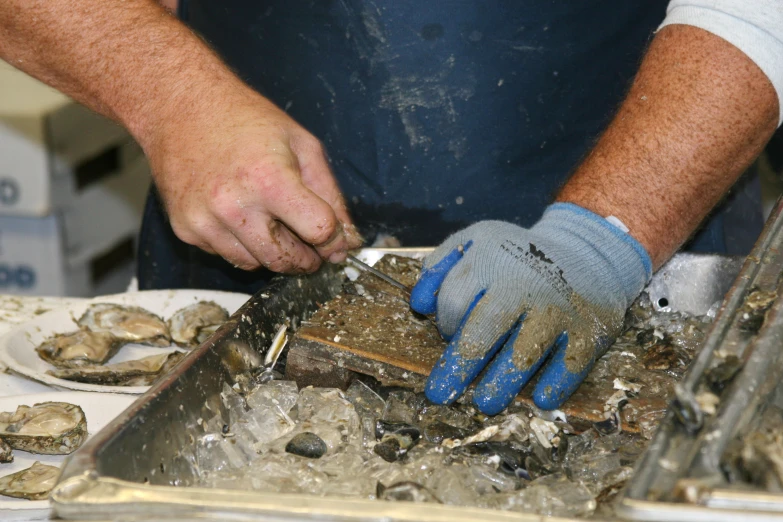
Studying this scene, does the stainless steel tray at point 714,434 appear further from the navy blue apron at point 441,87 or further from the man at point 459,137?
the navy blue apron at point 441,87

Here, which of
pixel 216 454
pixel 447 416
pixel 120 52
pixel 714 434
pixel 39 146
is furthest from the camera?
pixel 39 146

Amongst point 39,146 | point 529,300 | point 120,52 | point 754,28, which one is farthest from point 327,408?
point 39,146

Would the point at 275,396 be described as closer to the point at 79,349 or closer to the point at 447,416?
the point at 447,416

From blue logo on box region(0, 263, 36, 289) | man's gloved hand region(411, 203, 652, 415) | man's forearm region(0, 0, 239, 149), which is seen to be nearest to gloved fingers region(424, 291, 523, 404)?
man's gloved hand region(411, 203, 652, 415)

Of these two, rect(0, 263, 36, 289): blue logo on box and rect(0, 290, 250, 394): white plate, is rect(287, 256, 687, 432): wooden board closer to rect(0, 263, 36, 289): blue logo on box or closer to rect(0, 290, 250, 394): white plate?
rect(0, 290, 250, 394): white plate

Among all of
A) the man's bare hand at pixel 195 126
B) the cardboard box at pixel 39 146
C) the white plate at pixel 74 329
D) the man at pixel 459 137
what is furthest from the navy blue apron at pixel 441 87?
the cardboard box at pixel 39 146

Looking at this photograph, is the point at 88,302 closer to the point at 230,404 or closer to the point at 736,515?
the point at 230,404

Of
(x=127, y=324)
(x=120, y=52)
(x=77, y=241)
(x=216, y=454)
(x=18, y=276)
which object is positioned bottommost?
(x=18, y=276)

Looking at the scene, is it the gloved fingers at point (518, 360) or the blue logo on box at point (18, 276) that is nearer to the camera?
the gloved fingers at point (518, 360)

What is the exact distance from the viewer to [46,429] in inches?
48.4

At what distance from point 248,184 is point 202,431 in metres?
0.39

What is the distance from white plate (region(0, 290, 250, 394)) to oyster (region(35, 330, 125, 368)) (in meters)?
0.02

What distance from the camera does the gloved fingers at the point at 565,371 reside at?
43.5 inches

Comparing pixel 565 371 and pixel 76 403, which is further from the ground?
pixel 565 371
